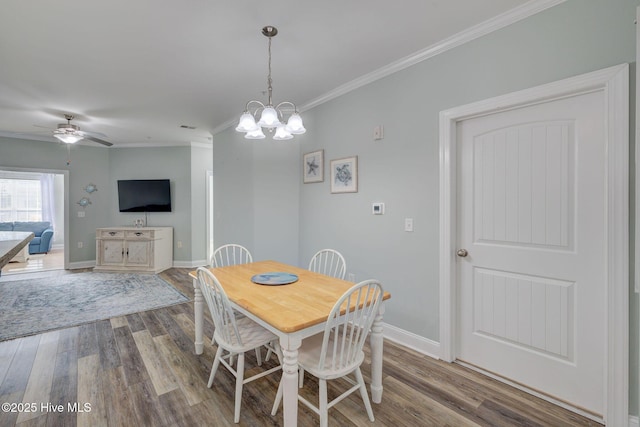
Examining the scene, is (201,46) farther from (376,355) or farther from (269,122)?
(376,355)

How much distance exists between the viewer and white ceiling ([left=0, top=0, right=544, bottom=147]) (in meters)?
1.84

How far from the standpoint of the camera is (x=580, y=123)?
173cm

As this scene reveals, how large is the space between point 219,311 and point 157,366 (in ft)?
3.37

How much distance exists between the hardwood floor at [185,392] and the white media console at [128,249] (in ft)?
8.90

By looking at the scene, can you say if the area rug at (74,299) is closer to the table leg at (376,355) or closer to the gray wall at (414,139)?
the gray wall at (414,139)

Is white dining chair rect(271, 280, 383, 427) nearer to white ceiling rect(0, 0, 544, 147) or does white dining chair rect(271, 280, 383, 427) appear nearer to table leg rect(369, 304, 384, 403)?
table leg rect(369, 304, 384, 403)

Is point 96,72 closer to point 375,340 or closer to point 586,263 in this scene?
point 375,340

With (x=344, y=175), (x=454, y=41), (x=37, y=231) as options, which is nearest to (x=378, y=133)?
(x=344, y=175)

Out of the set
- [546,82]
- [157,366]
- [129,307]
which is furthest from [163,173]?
[546,82]

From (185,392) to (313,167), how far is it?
247 cm

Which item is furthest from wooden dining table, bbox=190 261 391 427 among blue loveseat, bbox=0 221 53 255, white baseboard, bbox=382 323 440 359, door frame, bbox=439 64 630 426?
blue loveseat, bbox=0 221 53 255

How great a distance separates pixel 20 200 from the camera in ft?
23.9

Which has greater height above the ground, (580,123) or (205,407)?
(580,123)

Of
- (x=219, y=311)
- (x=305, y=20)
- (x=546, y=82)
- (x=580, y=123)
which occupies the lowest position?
(x=219, y=311)
